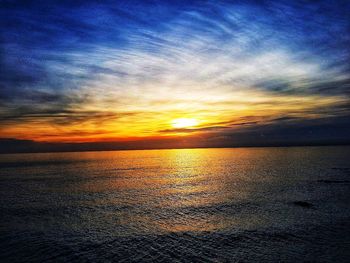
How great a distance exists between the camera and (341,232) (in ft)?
113

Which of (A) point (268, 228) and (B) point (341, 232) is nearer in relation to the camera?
(B) point (341, 232)

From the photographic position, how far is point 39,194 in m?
69.5

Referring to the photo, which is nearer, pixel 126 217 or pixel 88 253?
pixel 88 253

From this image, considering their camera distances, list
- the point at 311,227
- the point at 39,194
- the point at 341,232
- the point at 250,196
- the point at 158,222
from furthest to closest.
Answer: the point at 39,194 < the point at 250,196 < the point at 158,222 < the point at 311,227 < the point at 341,232

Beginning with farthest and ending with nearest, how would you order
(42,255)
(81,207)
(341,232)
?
(81,207)
(341,232)
(42,255)

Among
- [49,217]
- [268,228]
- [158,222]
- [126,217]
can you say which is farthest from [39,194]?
[268,228]

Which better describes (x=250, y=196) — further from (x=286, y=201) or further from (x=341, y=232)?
(x=341, y=232)

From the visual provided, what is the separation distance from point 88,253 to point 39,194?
46.5 m

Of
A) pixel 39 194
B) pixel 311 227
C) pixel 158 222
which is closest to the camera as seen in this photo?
pixel 311 227

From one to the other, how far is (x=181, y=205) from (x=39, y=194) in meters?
37.9

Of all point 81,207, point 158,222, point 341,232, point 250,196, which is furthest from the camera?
point 250,196

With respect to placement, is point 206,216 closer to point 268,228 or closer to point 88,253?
point 268,228

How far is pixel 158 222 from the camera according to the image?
4156cm

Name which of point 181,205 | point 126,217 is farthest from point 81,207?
point 181,205
